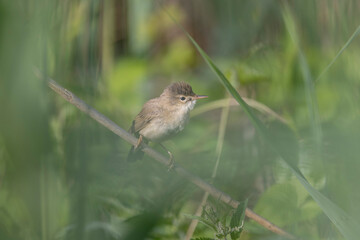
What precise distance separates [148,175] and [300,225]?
467 millimetres

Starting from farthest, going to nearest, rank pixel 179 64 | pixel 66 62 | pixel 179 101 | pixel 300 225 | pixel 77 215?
1. pixel 179 64
2. pixel 179 101
3. pixel 300 225
4. pixel 66 62
5. pixel 77 215

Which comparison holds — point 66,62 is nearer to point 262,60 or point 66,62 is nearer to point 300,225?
point 300,225

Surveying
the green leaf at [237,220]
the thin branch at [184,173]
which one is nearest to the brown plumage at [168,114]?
the thin branch at [184,173]

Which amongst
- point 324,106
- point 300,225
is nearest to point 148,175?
point 300,225

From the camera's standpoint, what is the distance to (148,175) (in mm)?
1065

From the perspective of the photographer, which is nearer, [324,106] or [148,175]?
[148,175]

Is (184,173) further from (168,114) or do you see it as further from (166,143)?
(168,114)

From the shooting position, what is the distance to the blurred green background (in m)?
0.60

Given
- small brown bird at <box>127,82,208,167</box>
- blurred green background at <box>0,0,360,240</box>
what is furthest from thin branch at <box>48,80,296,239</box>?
small brown bird at <box>127,82,208,167</box>

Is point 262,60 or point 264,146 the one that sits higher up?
point 262,60

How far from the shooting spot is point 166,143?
1.68m

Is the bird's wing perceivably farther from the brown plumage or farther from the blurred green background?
the blurred green background

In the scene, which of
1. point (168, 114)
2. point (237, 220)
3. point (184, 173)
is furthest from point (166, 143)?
point (237, 220)

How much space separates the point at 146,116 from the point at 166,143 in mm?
225
